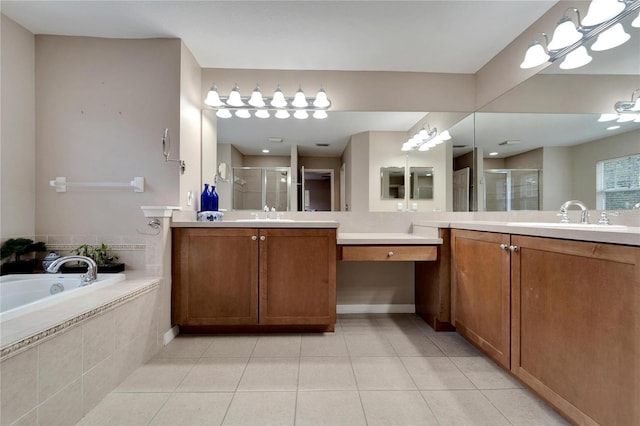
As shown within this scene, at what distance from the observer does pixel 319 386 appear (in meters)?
1.53

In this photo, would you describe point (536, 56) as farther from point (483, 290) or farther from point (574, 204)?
point (483, 290)

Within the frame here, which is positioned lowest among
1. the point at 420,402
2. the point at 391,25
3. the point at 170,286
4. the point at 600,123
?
the point at 420,402

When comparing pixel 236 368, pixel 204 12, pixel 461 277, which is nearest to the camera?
pixel 236 368

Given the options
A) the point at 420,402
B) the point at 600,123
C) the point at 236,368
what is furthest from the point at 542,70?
the point at 236,368

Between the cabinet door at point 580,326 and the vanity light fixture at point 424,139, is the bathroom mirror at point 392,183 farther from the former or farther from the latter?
the cabinet door at point 580,326

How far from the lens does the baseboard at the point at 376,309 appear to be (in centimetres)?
268

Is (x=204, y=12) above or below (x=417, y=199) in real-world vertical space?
above

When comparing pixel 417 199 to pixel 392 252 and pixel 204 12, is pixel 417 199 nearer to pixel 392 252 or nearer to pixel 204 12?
pixel 392 252

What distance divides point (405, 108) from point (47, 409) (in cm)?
297

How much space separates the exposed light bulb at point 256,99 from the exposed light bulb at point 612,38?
7.44 feet

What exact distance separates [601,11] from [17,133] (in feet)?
12.1

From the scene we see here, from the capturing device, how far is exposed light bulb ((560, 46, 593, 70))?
1.65 metres

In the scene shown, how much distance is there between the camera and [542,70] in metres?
1.92

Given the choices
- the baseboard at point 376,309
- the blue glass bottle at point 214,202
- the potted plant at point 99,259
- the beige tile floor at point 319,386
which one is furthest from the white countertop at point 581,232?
the potted plant at point 99,259
